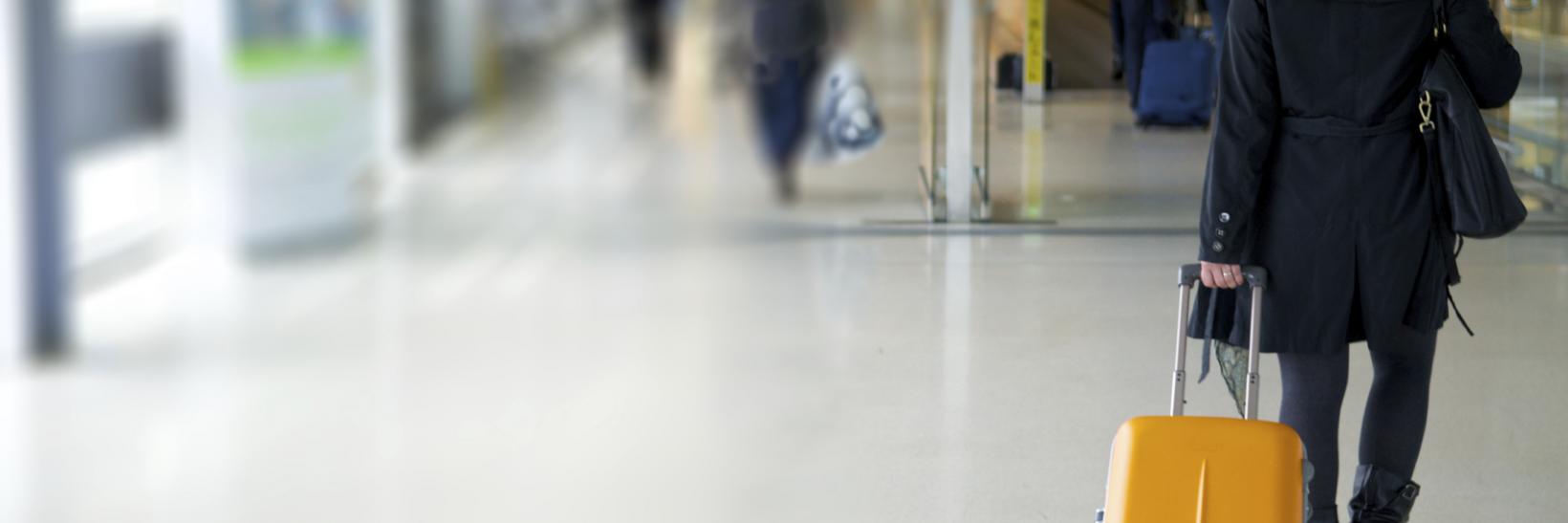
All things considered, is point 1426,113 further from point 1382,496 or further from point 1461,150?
point 1382,496

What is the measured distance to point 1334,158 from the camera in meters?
2.96

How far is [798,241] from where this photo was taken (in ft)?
22.9

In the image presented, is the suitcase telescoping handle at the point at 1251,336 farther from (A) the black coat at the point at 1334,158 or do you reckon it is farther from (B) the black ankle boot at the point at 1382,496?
(B) the black ankle boot at the point at 1382,496

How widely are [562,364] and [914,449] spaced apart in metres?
1.44

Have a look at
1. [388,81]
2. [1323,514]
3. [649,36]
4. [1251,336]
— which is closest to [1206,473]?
[1251,336]

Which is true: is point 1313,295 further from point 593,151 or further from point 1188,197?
point 593,151

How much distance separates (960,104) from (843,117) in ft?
1.44

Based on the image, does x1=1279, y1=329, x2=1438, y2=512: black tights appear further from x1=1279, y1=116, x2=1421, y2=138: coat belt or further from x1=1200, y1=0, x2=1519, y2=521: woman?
x1=1279, y1=116, x2=1421, y2=138: coat belt

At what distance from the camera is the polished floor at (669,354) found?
3.89 metres

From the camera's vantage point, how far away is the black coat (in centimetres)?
291

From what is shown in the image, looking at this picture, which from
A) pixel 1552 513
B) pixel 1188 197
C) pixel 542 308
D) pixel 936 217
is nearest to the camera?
pixel 1552 513

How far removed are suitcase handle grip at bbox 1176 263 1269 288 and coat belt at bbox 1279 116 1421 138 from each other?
0.23 metres

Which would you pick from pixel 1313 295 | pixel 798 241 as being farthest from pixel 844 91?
pixel 1313 295

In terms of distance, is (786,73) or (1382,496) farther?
(786,73)
